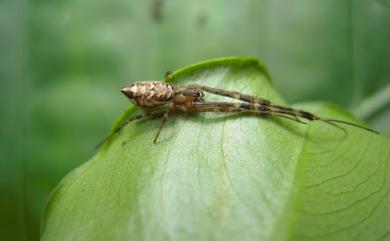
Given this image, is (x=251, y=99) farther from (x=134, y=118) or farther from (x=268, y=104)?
(x=134, y=118)

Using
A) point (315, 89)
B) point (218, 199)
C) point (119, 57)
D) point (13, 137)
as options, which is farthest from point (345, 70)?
point (13, 137)

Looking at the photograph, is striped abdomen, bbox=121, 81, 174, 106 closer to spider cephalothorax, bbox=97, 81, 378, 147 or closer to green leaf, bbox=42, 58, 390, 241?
spider cephalothorax, bbox=97, 81, 378, 147

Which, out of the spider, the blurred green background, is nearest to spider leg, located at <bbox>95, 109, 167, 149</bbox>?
the spider

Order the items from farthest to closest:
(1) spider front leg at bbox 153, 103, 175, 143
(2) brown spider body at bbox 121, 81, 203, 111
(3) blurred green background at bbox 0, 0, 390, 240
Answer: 1. (3) blurred green background at bbox 0, 0, 390, 240
2. (2) brown spider body at bbox 121, 81, 203, 111
3. (1) spider front leg at bbox 153, 103, 175, 143

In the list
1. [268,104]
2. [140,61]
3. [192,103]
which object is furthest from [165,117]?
[140,61]

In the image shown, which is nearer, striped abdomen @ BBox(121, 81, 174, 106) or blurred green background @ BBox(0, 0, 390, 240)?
striped abdomen @ BBox(121, 81, 174, 106)

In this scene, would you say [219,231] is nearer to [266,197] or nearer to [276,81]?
[266,197]

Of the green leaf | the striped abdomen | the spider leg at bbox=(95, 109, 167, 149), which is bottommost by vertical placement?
the green leaf
